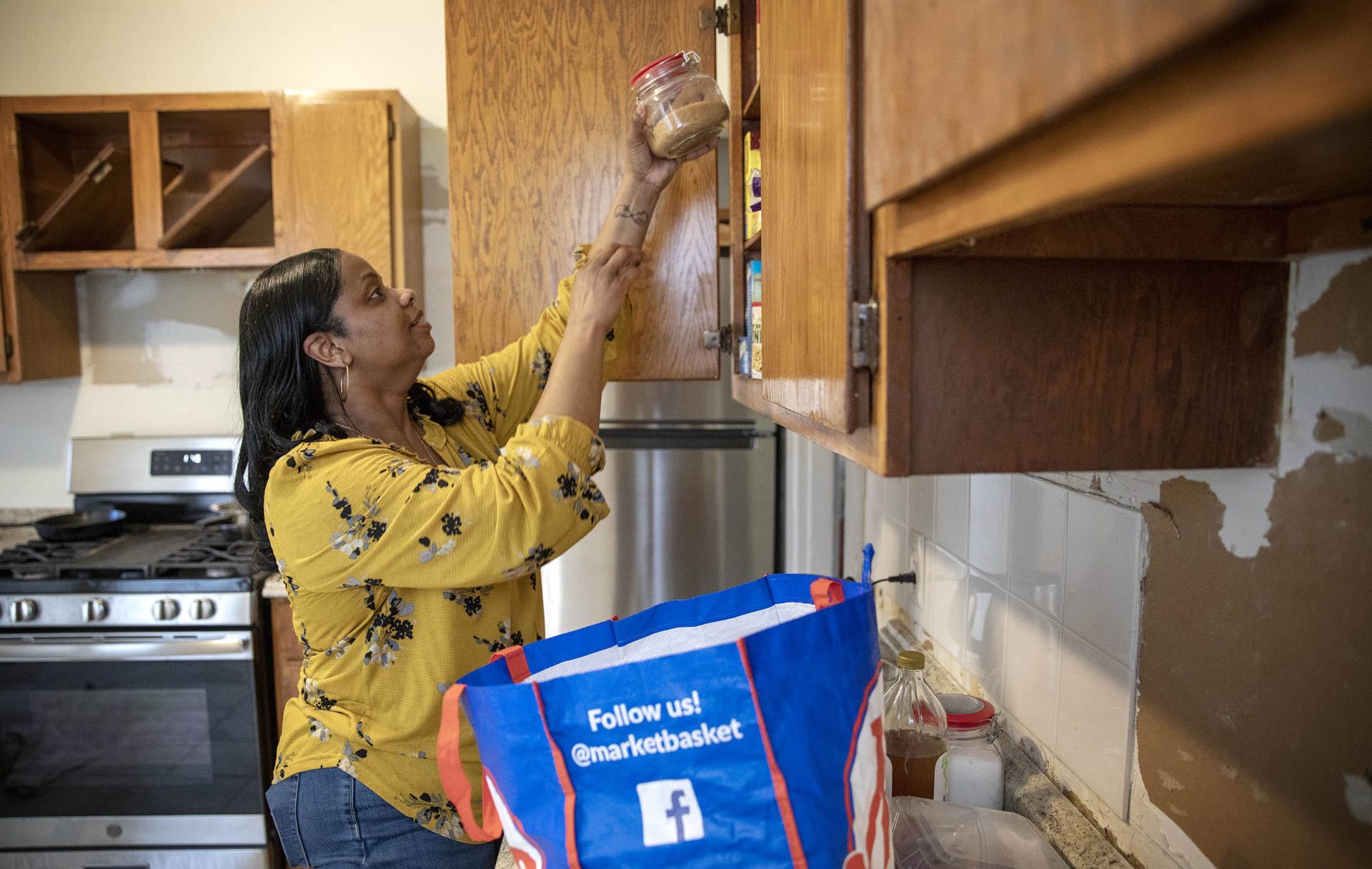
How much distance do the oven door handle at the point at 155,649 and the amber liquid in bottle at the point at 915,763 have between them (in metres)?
1.68

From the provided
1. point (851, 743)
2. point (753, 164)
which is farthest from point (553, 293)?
point (851, 743)

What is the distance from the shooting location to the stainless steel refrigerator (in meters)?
2.18

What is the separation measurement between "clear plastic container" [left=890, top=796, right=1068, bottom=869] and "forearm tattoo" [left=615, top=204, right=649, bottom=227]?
918 mm

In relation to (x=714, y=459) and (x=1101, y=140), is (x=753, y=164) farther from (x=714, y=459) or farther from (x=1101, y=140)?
(x=714, y=459)

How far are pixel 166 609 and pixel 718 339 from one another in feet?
5.04

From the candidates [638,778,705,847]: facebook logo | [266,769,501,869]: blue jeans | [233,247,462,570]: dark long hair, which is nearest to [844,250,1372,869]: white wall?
[638,778,705,847]: facebook logo

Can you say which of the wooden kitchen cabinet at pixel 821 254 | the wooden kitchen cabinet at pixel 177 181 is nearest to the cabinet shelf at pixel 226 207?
the wooden kitchen cabinet at pixel 177 181

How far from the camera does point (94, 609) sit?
207cm

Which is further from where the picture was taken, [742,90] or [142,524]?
[142,524]

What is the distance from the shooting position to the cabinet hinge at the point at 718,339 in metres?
1.46

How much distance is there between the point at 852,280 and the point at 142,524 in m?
2.58

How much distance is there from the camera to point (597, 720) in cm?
63

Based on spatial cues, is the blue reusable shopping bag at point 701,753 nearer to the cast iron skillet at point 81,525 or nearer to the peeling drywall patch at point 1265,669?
the peeling drywall patch at point 1265,669

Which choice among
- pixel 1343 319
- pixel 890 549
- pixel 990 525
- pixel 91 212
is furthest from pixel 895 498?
pixel 91 212
